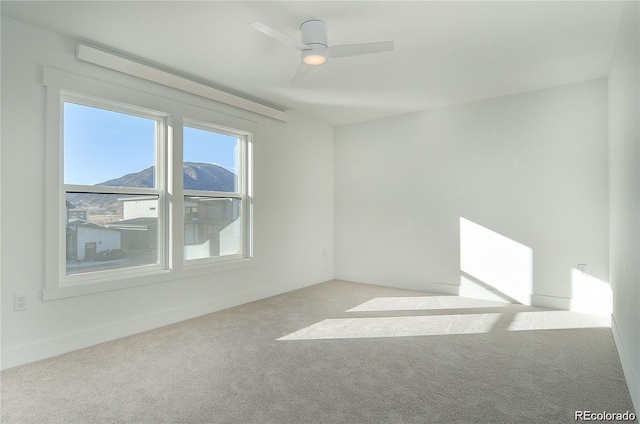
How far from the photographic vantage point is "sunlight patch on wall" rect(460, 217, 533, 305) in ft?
14.1

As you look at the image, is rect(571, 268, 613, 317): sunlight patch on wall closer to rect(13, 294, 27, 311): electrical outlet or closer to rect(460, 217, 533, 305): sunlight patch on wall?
rect(460, 217, 533, 305): sunlight patch on wall

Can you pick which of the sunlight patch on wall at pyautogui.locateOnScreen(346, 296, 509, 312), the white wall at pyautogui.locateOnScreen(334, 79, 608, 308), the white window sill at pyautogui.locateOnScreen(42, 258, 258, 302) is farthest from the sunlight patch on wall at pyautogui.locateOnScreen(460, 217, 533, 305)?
the white window sill at pyautogui.locateOnScreen(42, 258, 258, 302)

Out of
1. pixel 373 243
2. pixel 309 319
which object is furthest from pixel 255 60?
pixel 373 243

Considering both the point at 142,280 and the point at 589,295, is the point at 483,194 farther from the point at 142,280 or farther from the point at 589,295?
the point at 142,280

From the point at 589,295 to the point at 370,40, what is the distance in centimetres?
350

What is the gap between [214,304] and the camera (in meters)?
4.05

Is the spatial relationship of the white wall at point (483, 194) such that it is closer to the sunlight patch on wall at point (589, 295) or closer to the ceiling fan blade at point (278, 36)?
the sunlight patch on wall at point (589, 295)

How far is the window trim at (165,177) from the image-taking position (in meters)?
2.83

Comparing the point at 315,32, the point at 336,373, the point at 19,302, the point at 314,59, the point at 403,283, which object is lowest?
the point at 336,373

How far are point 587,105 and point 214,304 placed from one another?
15.2 ft

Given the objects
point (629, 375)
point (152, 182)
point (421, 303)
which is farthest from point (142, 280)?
point (629, 375)

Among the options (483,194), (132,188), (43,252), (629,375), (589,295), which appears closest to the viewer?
(629,375)

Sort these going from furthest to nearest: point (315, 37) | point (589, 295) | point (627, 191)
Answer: point (589, 295) → point (315, 37) → point (627, 191)

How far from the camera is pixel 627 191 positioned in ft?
8.16
